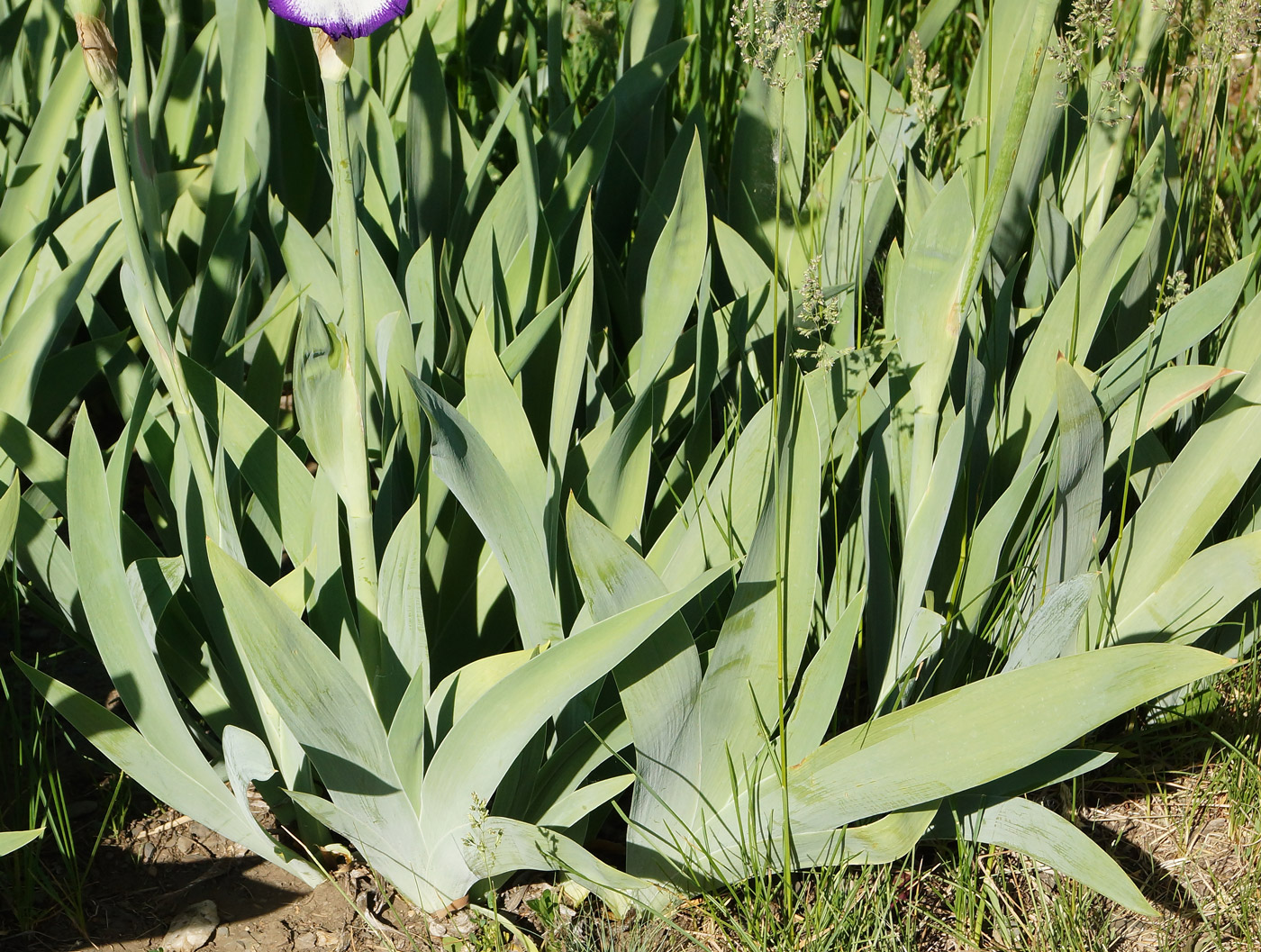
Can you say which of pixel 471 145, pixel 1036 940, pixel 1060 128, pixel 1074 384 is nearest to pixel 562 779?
pixel 1036 940

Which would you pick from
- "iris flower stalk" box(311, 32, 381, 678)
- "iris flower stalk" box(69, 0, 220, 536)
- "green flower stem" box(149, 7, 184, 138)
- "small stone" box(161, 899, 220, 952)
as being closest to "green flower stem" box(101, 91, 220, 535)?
"iris flower stalk" box(69, 0, 220, 536)

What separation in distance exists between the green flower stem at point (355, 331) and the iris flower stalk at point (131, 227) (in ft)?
0.49

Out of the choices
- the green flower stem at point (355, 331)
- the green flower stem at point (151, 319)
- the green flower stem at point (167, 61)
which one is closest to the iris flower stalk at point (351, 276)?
the green flower stem at point (355, 331)

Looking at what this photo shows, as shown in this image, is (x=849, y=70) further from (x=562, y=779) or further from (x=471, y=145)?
(x=562, y=779)

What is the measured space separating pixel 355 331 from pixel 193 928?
666mm

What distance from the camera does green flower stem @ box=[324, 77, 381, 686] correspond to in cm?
79

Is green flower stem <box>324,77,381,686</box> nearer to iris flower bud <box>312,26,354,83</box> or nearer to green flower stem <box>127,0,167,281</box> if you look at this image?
iris flower bud <box>312,26,354,83</box>

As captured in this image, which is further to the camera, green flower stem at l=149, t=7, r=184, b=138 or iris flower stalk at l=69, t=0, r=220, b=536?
green flower stem at l=149, t=7, r=184, b=138

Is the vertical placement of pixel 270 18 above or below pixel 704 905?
above

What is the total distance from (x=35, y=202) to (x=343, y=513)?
72cm

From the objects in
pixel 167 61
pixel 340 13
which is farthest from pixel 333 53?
pixel 167 61

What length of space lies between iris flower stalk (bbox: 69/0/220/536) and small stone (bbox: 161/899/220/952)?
0.42 m

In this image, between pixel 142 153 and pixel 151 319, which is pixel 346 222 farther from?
pixel 142 153

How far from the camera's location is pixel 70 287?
1270mm
